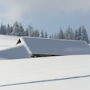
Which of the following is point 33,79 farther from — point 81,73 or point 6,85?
point 81,73

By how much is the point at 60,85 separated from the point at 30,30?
49.2 meters

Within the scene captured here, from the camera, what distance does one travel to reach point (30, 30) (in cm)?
5009

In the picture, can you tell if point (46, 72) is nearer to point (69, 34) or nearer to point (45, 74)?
point (45, 74)

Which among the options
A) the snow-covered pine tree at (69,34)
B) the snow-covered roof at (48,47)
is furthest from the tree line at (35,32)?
the snow-covered roof at (48,47)

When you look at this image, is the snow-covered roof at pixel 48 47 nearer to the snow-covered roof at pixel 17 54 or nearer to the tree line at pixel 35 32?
the snow-covered roof at pixel 17 54

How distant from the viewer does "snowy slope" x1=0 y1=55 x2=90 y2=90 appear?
1.16 meters

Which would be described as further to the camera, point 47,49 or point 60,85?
point 47,49

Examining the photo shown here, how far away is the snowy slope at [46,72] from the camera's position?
1.16 metres

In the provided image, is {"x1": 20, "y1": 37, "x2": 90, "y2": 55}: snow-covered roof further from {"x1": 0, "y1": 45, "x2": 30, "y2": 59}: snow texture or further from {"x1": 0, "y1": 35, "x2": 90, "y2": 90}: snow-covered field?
{"x1": 0, "y1": 35, "x2": 90, "y2": 90}: snow-covered field

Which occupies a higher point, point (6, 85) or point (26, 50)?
point (26, 50)

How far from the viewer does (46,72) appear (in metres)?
1.22

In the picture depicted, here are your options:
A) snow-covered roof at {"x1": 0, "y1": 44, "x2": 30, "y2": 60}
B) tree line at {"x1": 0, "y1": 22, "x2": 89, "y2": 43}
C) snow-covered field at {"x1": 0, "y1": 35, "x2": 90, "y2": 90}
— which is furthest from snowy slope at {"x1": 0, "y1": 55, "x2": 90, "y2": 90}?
tree line at {"x1": 0, "y1": 22, "x2": 89, "y2": 43}

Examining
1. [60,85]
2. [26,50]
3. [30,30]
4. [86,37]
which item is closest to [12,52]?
[26,50]

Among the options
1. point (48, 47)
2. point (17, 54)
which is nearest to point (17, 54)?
point (17, 54)
